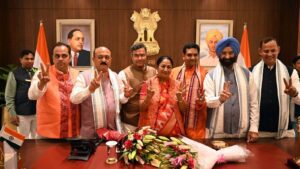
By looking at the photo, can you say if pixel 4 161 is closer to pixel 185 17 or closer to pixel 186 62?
pixel 186 62

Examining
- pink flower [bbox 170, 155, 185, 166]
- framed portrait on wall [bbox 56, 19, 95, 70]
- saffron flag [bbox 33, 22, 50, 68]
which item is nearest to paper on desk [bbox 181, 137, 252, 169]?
pink flower [bbox 170, 155, 185, 166]

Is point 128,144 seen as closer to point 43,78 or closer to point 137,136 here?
point 137,136

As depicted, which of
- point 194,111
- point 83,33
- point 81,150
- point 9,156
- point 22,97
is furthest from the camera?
point 83,33

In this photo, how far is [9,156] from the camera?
1614 millimetres

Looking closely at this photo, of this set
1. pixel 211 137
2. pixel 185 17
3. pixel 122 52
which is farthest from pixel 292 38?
pixel 211 137

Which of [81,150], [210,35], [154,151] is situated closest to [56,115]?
[81,150]

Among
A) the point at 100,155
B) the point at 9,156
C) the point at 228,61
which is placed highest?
the point at 228,61

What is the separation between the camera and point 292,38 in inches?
201

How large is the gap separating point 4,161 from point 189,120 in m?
1.60

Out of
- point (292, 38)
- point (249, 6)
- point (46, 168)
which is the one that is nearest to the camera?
point (46, 168)

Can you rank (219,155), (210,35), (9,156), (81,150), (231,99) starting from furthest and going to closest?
(210,35)
(231,99)
(81,150)
(219,155)
(9,156)

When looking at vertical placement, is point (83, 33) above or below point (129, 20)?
below

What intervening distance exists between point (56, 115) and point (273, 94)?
199 cm

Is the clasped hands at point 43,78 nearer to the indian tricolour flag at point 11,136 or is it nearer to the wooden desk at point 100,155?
the wooden desk at point 100,155
